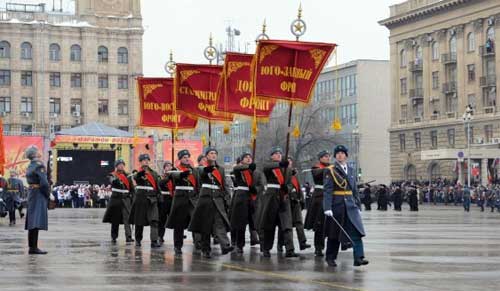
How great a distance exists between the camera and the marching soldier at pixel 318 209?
1848 centimetres

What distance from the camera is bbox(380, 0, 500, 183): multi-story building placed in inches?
3243

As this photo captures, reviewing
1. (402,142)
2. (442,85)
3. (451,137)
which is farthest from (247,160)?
(402,142)

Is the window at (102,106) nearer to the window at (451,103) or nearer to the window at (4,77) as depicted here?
the window at (4,77)

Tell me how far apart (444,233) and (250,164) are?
1003 centimetres

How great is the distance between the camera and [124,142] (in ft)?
213

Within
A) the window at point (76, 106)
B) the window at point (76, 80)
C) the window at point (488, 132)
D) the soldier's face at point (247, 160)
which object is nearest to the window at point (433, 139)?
the window at point (488, 132)

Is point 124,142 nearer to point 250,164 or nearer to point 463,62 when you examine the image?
point 463,62

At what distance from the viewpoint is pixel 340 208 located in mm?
16406

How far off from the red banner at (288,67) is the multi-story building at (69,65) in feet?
274

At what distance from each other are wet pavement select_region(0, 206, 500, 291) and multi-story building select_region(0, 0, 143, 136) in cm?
8378

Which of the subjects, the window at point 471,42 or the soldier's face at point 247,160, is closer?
the soldier's face at point 247,160

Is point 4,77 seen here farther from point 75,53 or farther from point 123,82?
point 123,82

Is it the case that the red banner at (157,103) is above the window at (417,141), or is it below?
below

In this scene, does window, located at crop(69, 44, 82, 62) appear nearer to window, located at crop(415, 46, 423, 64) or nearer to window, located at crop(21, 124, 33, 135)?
window, located at crop(21, 124, 33, 135)
